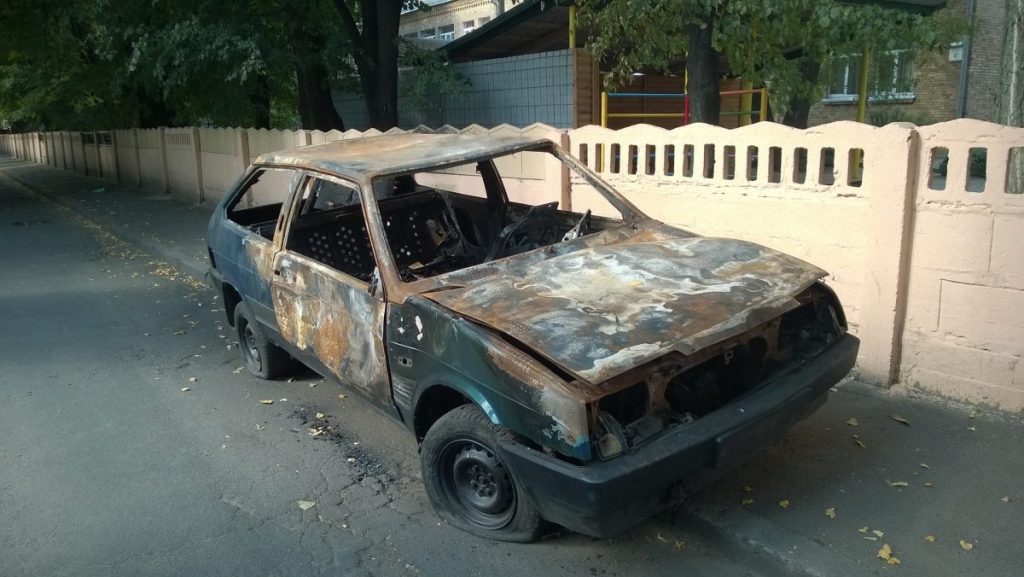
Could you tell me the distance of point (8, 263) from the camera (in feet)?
35.0

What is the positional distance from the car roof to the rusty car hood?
0.77m

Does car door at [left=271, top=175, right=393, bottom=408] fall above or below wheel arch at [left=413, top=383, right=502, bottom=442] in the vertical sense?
above

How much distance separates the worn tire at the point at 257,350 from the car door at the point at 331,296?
66cm

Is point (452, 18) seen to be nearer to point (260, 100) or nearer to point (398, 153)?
point (260, 100)

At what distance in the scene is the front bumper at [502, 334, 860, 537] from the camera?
9.01ft

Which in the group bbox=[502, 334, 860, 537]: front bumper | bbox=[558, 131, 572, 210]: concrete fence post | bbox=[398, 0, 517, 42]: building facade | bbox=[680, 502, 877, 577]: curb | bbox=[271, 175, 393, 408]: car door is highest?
bbox=[398, 0, 517, 42]: building facade

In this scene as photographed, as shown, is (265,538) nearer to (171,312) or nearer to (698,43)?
(171,312)

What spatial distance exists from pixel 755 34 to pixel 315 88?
8.64 m

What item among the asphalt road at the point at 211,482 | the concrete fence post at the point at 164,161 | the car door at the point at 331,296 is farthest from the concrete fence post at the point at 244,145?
the car door at the point at 331,296

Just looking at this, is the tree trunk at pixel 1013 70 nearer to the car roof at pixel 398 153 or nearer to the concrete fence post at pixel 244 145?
the car roof at pixel 398 153

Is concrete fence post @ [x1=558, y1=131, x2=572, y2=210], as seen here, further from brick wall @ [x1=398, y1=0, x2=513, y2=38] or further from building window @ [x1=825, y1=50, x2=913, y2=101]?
brick wall @ [x1=398, y1=0, x2=513, y2=38]

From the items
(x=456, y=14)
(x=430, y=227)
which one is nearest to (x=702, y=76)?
(x=430, y=227)

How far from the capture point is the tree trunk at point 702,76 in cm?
807

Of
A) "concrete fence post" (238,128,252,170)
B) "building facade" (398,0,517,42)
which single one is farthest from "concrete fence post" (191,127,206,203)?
"building facade" (398,0,517,42)
